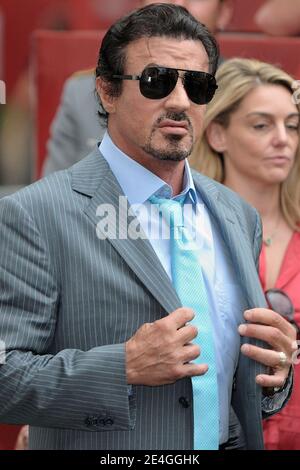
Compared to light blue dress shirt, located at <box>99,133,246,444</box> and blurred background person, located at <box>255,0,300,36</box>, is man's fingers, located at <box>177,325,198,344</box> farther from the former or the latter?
Answer: blurred background person, located at <box>255,0,300,36</box>

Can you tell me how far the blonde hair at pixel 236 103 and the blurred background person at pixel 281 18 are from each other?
756 millimetres

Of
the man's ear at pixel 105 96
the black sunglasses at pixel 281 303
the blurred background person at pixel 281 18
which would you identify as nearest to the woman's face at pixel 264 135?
the black sunglasses at pixel 281 303

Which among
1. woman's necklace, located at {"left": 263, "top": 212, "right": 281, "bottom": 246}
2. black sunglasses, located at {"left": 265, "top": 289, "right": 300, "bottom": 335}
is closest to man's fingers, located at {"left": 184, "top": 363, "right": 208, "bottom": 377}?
black sunglasses, located at {"left": 265, "top": 289, "right": 300, "bottom": 335}

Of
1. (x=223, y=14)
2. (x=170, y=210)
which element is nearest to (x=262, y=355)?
(x=170, y=210)

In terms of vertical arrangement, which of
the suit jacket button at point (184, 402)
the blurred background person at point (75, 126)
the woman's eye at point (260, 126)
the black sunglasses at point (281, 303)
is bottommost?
the suit jacket button at point (184, 402)

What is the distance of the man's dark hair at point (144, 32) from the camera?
97.6 inches

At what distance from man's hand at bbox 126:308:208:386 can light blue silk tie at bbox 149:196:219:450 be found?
15cm

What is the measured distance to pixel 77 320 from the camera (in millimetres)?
2355

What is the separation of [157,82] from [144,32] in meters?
0.16

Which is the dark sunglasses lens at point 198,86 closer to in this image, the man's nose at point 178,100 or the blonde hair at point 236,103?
the man's nose at point 178,100

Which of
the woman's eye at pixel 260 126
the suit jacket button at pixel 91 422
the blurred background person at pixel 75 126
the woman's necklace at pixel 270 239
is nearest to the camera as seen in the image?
the suit jacket button at pixel 91 422

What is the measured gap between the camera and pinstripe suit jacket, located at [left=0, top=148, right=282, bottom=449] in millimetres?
2285

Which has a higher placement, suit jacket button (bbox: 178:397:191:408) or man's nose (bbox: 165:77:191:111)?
man's nose (bbox: 165:77:191:111)

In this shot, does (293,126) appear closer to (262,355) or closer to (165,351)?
(262,355)
